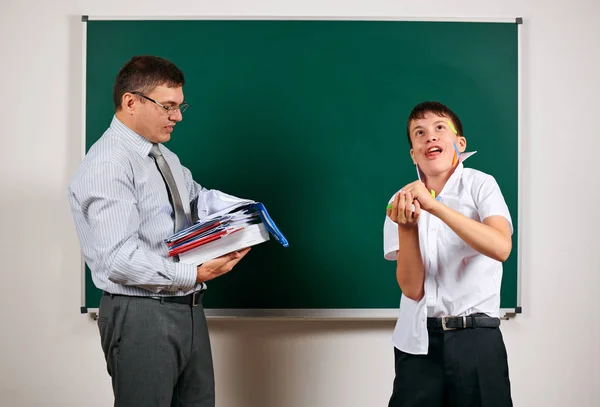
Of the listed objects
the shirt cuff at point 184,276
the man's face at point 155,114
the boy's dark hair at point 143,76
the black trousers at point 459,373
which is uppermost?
the boy's dark hair at point 143,76

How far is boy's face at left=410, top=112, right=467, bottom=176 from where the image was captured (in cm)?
168


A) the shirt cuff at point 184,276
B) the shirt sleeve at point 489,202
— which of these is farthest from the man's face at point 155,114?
the shirt sleeve at point 489,202

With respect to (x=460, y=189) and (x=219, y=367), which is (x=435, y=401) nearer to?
(x=460, y=189)

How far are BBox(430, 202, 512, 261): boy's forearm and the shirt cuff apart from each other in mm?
778

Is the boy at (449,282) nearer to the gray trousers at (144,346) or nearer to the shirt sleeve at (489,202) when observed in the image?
the shirt sleeve at (489,202)

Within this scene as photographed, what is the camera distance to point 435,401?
1554 millimetres

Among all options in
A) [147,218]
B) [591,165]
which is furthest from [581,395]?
[147,218]

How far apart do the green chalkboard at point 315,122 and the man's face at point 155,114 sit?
27.6 inches

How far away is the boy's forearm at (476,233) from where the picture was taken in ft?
4.76

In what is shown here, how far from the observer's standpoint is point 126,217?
162 centimetres

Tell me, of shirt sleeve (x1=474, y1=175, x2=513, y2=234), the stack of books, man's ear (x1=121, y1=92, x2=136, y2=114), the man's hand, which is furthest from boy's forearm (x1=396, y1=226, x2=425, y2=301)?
man's ear (x1=121, y1=92, x2=136, y2=114)

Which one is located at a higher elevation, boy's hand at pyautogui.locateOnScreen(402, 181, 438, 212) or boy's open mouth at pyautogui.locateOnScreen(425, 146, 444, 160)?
boy's open mouth at pyautogui.locateOnScreen(425, 146, 444, 160)

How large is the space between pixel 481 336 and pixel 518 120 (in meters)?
1.38

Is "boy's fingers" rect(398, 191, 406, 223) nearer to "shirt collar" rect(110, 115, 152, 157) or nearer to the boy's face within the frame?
the boy's face
